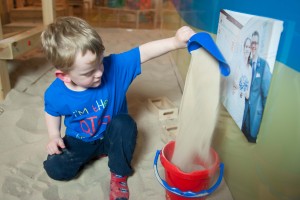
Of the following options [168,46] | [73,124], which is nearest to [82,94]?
[73,124]

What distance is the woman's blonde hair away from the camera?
699 mm

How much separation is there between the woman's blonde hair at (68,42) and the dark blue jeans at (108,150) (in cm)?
24

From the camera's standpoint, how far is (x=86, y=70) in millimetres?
719

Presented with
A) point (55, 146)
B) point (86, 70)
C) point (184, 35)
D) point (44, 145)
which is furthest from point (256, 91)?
point (44, 145)

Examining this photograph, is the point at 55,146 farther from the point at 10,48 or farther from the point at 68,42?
the point at 10,48

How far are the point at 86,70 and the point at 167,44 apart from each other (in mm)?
258

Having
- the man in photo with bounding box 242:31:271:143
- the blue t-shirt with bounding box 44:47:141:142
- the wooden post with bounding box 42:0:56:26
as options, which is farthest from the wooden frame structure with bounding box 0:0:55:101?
the man in photo with bounding box 242:31:271:143

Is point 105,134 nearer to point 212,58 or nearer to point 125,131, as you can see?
point 125,131

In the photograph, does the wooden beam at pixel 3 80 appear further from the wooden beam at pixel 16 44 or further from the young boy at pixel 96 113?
the young boy at pixel 96 113

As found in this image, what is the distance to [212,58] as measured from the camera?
70 centimetres

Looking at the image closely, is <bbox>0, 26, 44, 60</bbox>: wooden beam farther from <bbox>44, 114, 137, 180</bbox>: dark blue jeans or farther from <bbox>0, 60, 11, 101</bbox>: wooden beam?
<bbox>44, 114, 137, 180</bbox>: dark blue jeans

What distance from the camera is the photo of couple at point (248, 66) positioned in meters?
0.62

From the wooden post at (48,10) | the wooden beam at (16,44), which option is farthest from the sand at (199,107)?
the wooden post at (48,10)

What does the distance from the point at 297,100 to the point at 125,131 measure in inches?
19.0
